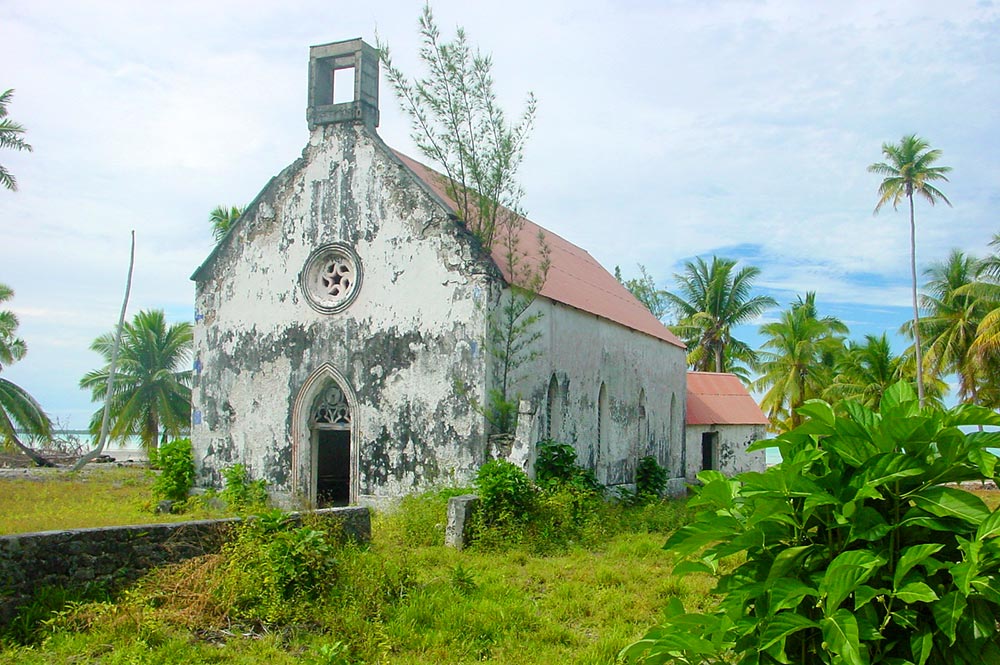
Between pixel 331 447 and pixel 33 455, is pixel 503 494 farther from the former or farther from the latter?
pixel 33 455

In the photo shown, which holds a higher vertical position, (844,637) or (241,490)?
(844,637)

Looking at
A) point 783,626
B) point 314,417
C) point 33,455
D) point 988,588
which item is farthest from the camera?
point 33,455

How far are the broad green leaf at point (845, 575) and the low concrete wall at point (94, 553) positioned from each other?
6533 mm

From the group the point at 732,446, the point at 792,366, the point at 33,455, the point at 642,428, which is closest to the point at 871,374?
the point at 792,366

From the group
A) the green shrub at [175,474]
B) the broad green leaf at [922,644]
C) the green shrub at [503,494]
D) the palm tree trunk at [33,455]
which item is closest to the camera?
the broad green leaf at [922,644]

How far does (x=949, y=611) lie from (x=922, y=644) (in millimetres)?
160

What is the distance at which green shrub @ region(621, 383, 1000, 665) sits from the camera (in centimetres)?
333

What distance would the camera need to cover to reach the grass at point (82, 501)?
12773 mm

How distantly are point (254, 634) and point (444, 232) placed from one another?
869 centimetres

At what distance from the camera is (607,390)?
19109mm

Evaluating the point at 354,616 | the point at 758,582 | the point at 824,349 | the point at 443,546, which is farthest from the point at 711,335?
the point at 758,582

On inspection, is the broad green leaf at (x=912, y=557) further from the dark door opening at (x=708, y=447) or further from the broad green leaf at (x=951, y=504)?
the dark door opening at (x=708, y=447)

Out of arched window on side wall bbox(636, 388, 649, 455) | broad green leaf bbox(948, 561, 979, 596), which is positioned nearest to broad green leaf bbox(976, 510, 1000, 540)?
broad green leaf bbox(948, 561, 979, 596)

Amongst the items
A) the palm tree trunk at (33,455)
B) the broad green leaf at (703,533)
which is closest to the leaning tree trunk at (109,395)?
the palm tree trunk at (33,455)
